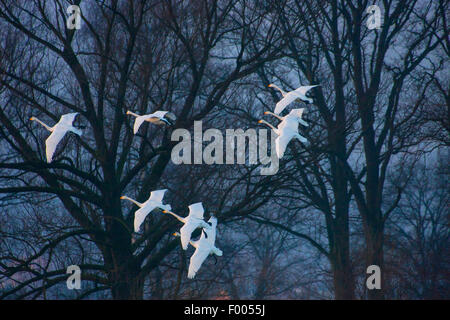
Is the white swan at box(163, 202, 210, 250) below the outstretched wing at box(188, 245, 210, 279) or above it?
above

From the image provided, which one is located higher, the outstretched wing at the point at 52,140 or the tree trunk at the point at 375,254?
the outstretched wing at the point at 52,140

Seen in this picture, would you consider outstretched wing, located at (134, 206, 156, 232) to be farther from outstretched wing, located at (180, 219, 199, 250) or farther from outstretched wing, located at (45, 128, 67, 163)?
outstretched wing, located at (45, 128, 67, 163)

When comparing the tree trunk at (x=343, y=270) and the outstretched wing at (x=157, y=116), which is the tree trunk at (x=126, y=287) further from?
the tree trunk at (x=343, y=270)

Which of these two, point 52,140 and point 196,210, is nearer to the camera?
point 196,210

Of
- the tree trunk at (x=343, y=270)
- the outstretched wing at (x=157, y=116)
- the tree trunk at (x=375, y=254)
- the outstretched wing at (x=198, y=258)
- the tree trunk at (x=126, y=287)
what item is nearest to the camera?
the outstretched wing at (x=198, y=258)

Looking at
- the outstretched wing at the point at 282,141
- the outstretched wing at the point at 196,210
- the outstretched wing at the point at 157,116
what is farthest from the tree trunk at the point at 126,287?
the outstretched wing at the point at 282,141
